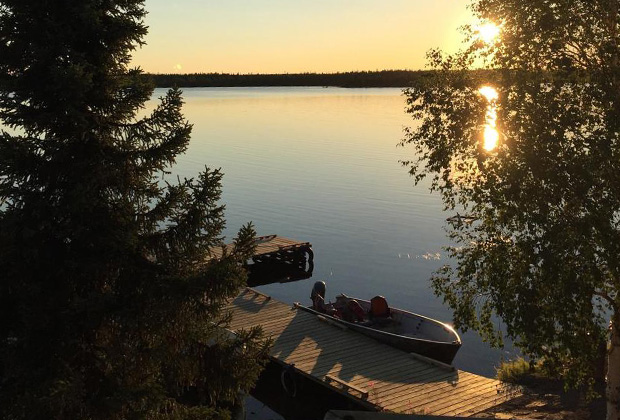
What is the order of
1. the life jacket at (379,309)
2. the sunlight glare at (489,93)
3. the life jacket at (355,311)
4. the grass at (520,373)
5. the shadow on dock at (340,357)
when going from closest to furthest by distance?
the sunlight glare at (489,93)
the shadow on dock at (340,357)
the grass at (520,373)
the life jacket at (355,311)
the life jacket at (379,309)

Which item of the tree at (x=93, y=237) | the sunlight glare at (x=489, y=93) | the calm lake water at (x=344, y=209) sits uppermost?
the sunlight glare at (x=489, y=93)

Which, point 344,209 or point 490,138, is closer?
point 490,138

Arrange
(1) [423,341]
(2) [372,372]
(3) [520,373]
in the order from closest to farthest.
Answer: (2) [372,372]
(3) [520,373]
(1) [423,341]

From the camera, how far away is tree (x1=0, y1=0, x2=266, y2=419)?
1022 cm

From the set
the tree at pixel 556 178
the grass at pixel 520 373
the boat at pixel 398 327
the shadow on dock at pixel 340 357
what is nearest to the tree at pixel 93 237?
the tree at pixel 556 178

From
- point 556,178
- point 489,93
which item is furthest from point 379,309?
point 556,178

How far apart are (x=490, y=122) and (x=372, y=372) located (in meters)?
9.11

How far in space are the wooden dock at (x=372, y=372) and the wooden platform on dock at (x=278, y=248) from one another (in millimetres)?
11850

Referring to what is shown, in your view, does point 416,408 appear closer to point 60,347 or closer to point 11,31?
point 60,347

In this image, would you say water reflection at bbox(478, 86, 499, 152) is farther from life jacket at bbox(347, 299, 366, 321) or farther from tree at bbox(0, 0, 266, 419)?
life jacket at bbox(347, 299, 366, 321)

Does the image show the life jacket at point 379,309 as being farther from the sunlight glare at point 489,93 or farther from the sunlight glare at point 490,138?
the sunlight glare at point 489,93

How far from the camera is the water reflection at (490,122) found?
13.9 metres

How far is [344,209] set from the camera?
49.3 metres

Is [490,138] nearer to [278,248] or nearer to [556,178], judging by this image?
[556,178]
